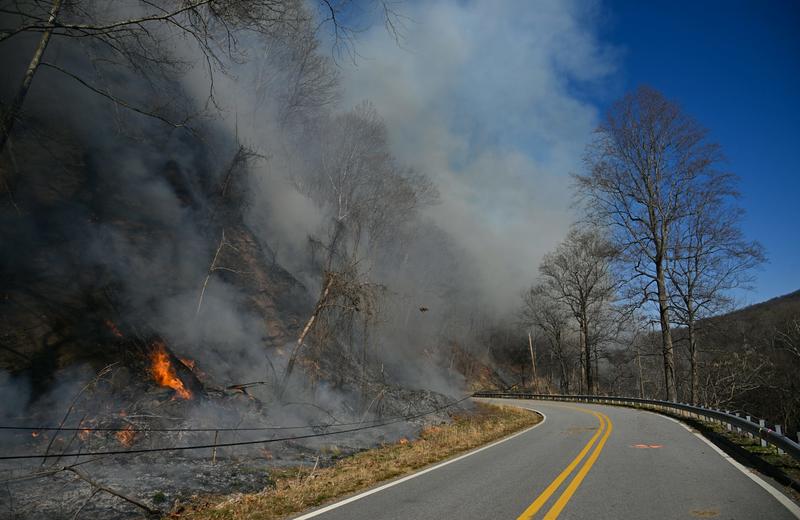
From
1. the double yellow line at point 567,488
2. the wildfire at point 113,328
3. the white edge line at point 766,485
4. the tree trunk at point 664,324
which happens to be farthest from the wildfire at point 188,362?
the tree trunk at point 664,324

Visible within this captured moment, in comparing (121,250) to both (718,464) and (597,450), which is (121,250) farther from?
(718,464)

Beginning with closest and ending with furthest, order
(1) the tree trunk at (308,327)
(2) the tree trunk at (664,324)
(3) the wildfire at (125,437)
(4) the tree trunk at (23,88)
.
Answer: (4) the tree trunk at (23,88), (3) the wildfire at (125,437), (1) the tree trunk at (308,327), (2) the tree trunk at (664,324)

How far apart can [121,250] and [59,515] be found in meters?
8.68

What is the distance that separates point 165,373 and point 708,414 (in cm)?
1581

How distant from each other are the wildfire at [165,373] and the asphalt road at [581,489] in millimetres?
6489

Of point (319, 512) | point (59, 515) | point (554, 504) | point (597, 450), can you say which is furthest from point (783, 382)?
point (59, 515)

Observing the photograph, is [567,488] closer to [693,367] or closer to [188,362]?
[188,362]

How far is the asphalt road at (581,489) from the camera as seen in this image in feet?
15.4

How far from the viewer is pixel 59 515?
17.7ft

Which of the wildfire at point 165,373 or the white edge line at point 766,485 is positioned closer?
the white edge line at point 766,485

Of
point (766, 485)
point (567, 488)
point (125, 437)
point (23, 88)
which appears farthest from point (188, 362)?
point (766, 485)

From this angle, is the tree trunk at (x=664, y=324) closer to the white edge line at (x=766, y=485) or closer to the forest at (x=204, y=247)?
the forest at (x=204, y=247)

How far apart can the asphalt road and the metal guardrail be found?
2.57 feet

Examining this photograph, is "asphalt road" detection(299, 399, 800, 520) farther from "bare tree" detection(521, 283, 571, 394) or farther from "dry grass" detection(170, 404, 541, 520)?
"bare tree" detection(521, 283, 571, 394)
